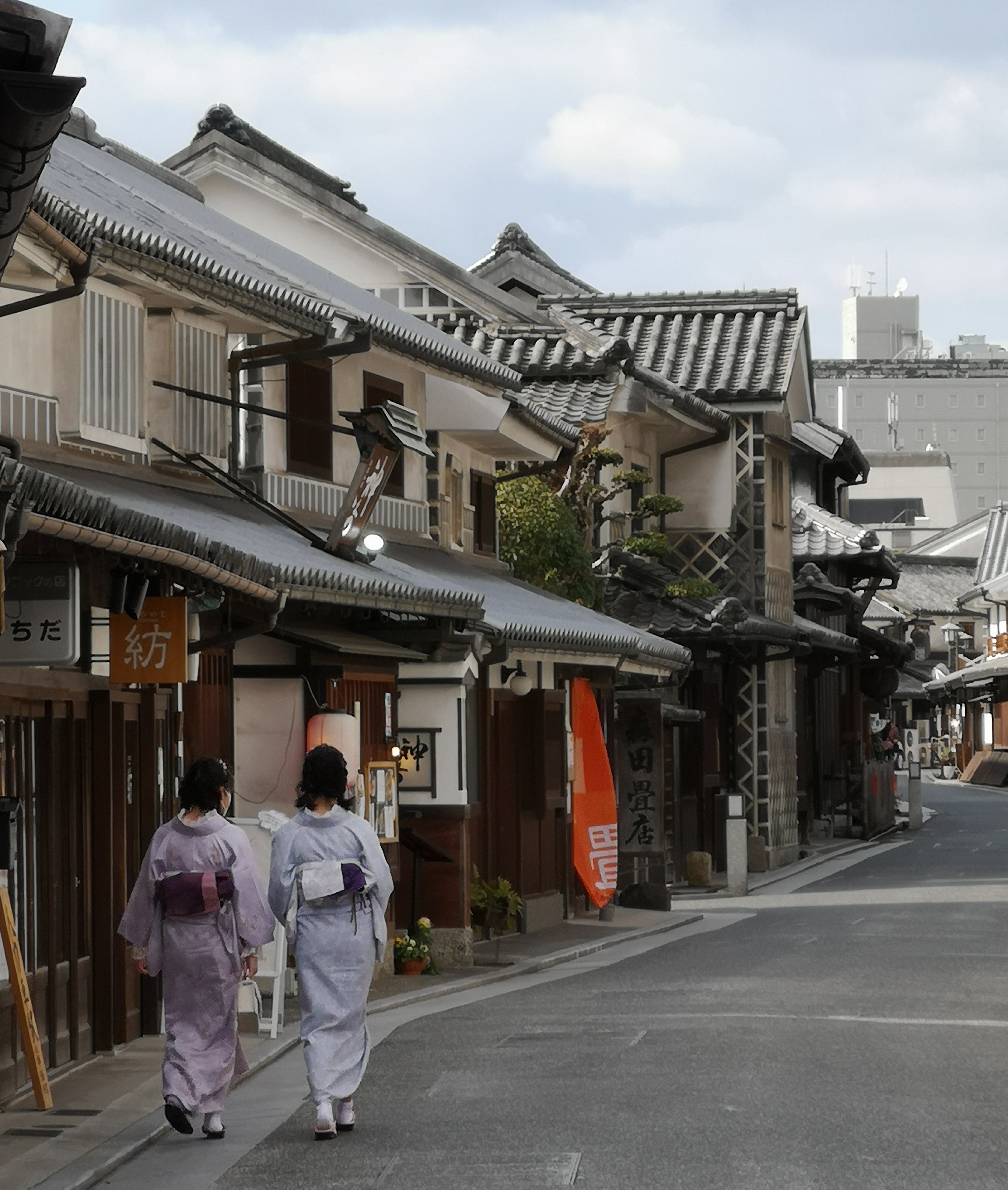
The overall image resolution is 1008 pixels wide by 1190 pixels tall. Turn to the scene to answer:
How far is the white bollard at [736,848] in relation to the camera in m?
29.4

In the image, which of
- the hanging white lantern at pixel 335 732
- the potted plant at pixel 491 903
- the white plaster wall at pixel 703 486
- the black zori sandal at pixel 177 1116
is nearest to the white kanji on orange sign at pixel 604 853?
the potted plant at pixel 491 903

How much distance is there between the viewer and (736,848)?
2977cm

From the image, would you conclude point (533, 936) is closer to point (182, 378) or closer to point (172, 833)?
point (182, 378)

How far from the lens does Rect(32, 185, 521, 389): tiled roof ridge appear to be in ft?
43.7

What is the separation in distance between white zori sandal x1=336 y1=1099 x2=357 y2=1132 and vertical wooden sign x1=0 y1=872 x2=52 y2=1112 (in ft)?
5.72

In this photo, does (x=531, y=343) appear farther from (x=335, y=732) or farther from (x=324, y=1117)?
(x=324, y=1117)

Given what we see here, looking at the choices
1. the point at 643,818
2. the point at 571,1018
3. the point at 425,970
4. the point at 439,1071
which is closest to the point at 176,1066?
the point at 439,1071

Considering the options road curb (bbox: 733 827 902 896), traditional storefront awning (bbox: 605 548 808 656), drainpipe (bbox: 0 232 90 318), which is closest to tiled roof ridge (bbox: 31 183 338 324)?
Answer: drainpipe (bbox: 0 232 90 318)

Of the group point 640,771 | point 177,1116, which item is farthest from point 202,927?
point 640,771

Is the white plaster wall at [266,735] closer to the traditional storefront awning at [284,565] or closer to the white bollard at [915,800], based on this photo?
the traditional storefront awning at [284,565]

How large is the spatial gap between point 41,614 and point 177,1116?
2.85 meters

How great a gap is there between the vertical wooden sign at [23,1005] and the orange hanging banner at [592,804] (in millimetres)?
13836

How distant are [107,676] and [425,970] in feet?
20.7

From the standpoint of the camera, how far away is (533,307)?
3606cm
